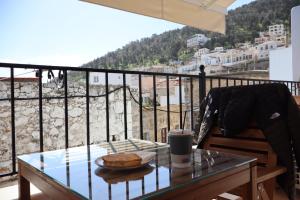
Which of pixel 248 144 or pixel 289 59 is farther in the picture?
pixel 289 59

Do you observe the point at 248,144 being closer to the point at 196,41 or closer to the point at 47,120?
the point at 47,120

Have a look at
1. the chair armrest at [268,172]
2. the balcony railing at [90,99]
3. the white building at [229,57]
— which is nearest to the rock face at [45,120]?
the balcony railing at [90,99]

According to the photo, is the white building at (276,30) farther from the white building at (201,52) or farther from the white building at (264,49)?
the white building at (201,52)

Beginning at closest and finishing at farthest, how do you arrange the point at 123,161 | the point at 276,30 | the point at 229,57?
the point at 123,161
the point at 229,57
the point at 276,30

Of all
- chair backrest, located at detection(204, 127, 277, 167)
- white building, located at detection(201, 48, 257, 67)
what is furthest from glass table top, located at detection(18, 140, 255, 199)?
white building, located at detection(201, 48, 257, 67)

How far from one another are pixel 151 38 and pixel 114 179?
988 centimetres

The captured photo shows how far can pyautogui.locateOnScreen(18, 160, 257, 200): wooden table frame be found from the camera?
0.80 meters

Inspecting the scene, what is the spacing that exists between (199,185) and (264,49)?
31.4 ft

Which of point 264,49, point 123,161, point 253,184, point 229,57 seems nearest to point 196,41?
point 229,57

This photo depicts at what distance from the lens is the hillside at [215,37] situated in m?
8.16

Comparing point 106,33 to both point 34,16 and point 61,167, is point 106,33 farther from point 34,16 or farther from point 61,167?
point 61,167

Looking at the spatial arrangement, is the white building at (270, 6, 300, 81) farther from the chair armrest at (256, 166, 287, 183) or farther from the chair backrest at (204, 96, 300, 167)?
the chair armrest at (256, 166, 287, 183)

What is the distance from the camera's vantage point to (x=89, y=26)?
1552cm

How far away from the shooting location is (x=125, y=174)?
0.91 m
